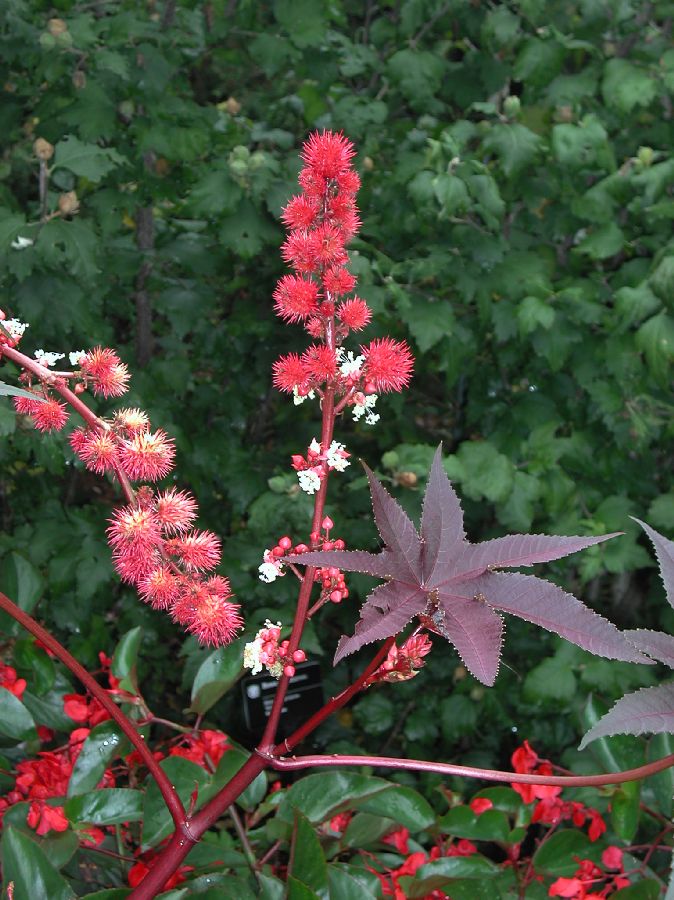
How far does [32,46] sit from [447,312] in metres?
0.84

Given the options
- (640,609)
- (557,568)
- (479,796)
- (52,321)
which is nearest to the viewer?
(479,796)

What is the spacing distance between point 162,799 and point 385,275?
121 cm

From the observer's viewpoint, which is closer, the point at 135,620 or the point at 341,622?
the point at 135,620

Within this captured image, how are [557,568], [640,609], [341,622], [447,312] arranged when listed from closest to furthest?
1. [447,312]
2. [557,568]
3. [341,622]
4. [640,609]

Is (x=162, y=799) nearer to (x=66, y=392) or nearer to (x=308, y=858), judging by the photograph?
(x=308, y=858)

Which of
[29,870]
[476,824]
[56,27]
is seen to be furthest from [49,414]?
[56,27]

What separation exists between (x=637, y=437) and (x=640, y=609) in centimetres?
66

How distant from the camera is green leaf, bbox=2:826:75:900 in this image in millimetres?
758

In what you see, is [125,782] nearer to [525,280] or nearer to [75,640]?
[75,640]

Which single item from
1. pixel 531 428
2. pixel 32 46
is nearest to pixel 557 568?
pixel 531 428

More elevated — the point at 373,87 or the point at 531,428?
the point at 373,87

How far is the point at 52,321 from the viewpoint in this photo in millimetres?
1570

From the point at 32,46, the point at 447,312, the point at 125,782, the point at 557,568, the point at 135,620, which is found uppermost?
the point at 32,46

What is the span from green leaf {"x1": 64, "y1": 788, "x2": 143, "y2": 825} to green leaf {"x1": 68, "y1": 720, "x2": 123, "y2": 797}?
5cm
